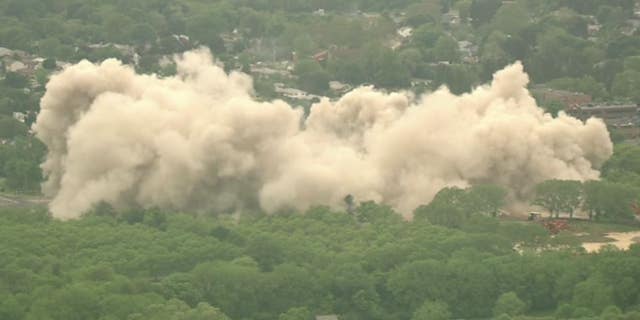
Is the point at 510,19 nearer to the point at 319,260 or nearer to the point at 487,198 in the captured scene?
the point at 487,198

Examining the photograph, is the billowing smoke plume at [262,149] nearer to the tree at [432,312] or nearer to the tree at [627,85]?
the tree at [432,312]

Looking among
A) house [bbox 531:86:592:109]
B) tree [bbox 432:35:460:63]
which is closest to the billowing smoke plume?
house [bbox 531:86:592:109]

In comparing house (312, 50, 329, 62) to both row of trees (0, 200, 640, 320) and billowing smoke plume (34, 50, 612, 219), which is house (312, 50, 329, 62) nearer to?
billowing smoke plume (34, 50, 612, 219)

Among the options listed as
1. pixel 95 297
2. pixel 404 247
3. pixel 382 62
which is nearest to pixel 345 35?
pixel 382 62

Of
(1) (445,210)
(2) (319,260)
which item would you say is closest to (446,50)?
(1) (445,210)

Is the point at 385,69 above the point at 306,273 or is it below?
above

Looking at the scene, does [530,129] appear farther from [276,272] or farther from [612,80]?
[612,80]
